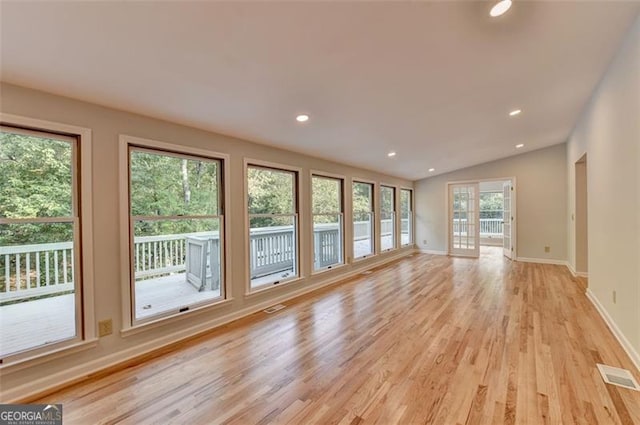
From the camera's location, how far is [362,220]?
19.7ft

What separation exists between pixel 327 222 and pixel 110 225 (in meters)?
3.25

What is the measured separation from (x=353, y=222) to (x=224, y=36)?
4209 millimetres

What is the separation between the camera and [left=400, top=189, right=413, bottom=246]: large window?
779 cm

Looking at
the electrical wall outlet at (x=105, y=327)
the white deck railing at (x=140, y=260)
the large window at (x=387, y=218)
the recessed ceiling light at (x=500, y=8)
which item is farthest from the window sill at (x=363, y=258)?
the recessed ceiling light at (x=500, y=8)

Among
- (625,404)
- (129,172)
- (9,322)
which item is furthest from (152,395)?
(625,404)

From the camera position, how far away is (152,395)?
76.5 inches

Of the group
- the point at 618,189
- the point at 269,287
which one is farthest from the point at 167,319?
the point at 618,189

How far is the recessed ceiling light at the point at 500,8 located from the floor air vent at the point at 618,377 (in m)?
2.64

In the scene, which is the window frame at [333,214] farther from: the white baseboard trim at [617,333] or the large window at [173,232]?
the white baseboard trim at [617,333]

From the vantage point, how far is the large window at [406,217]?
7.79 meters

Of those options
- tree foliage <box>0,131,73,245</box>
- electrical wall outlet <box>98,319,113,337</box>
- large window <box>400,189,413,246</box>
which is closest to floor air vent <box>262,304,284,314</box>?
electrical wall outlet <box>98,319,113,337</box>

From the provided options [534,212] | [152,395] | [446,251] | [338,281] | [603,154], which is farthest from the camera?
[446,251]

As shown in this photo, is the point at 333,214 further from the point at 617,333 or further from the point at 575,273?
the point at 575,273

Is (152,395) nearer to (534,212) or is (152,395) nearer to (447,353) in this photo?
(447,353)
